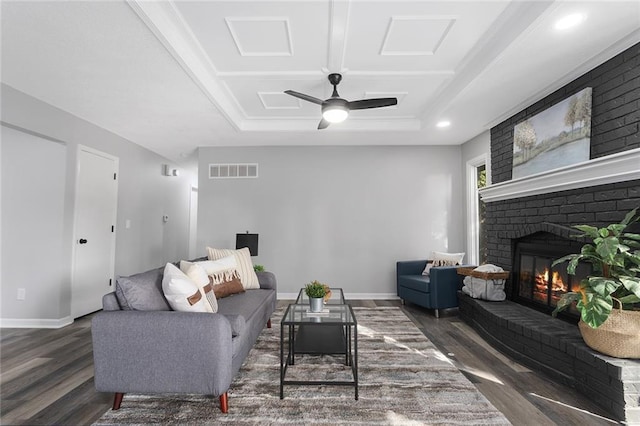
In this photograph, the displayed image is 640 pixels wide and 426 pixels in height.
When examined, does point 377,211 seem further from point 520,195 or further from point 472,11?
point 472,11

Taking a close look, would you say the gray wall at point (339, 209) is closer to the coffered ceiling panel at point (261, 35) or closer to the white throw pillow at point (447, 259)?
the white throw pillow at point (447, 259)

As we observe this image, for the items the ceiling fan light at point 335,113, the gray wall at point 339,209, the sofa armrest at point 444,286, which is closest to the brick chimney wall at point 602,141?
the sofa armrest at point 444,286

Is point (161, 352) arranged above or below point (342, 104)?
below

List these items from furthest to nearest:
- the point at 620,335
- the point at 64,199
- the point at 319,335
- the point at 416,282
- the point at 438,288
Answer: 1. the point at 416,282
2. the point at 438,288
3. the point at 64,199
4. the point at 319,335
5. the point at 620,335

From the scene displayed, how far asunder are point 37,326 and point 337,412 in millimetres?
3715

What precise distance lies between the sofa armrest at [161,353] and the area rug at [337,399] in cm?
19

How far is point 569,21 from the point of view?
218 cm

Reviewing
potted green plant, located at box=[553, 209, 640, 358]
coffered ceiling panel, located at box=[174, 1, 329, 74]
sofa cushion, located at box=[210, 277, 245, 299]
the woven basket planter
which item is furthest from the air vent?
the woven basket planter

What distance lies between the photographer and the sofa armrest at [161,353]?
1.91 meters

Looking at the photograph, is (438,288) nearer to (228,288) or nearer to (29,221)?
(228,288)

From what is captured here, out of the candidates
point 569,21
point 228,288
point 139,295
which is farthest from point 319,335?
point 569,21

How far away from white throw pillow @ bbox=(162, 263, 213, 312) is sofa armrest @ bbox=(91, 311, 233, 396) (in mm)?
206

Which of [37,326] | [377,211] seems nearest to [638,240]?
[377,211]

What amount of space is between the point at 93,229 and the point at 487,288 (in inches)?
193
